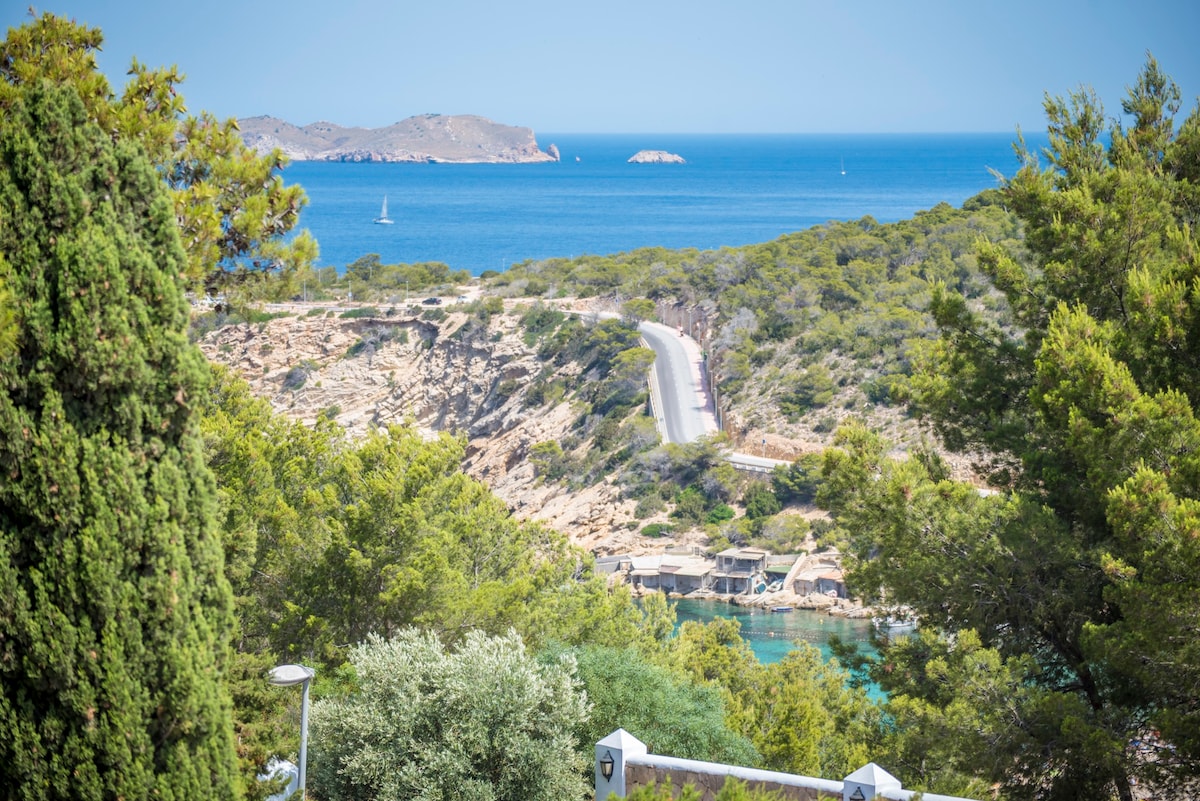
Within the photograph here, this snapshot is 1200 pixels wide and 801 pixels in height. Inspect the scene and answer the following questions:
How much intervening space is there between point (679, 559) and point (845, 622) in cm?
582

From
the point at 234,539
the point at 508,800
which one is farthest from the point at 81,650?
the point at 234,539

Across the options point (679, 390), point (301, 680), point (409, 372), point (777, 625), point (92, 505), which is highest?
point (92, 505)

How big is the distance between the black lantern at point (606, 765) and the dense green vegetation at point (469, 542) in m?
0.58

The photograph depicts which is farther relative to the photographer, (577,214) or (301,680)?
(577,214)

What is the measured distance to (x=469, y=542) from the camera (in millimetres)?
14242

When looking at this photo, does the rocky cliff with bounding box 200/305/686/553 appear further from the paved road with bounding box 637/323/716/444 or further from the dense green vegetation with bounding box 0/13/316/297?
the dense green vegetation with bounding box 0/13/316/297

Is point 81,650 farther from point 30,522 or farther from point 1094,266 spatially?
point 1094,266

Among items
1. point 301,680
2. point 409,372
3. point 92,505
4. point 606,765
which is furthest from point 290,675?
point 409,372

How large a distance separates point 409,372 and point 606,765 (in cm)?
4718

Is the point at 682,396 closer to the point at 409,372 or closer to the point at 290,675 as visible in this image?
the point at 409,372

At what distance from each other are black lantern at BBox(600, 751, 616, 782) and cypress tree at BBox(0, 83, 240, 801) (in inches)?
109

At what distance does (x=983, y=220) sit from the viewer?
160 feet

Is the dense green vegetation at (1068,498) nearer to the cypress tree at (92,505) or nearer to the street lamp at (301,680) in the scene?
the street lamp at (301,680)

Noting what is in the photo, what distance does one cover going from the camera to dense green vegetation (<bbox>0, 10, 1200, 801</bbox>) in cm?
540
